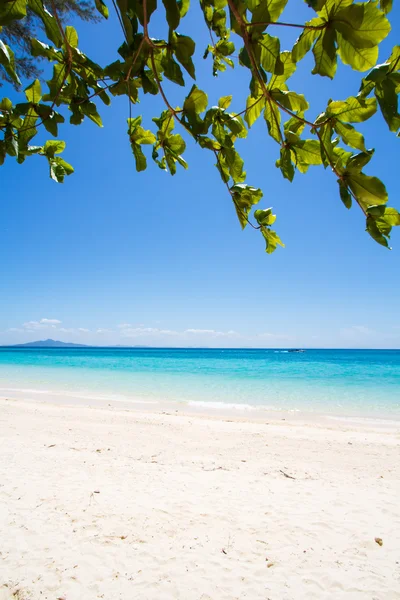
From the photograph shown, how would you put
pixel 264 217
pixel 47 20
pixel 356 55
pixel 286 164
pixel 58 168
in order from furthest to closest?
pixel 58 168, pixel 264 217, pixel 286 164, pixel 47 20, pixel 356 55

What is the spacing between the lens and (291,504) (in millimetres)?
3846

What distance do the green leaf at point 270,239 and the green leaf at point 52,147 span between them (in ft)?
2.21

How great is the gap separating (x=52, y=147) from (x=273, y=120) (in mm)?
682

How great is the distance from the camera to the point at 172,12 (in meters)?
0.52

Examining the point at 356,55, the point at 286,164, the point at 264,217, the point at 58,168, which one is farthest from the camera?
the point at 58,168

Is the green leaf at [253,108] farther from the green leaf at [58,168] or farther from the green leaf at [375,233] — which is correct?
the green leaf at [58,168]

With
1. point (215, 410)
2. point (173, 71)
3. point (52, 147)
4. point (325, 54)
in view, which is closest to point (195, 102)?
point (173, 71)

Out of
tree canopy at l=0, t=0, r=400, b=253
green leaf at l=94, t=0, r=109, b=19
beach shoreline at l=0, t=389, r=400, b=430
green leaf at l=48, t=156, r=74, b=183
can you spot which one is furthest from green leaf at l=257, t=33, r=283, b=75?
beach shoreline at l=0, t=389, r=400, b=430

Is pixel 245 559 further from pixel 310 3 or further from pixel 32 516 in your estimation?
pixel 310 3

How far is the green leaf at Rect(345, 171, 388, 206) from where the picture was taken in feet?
1.60

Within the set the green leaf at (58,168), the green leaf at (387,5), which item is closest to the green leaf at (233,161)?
the green leaf at (387,5)

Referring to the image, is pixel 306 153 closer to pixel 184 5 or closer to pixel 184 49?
pixel 184 49

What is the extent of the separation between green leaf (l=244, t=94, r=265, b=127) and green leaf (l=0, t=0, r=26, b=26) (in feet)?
1.48

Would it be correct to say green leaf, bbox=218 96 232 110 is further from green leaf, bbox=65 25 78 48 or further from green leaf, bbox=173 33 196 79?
green leaf, bbox=65 25 78 48
